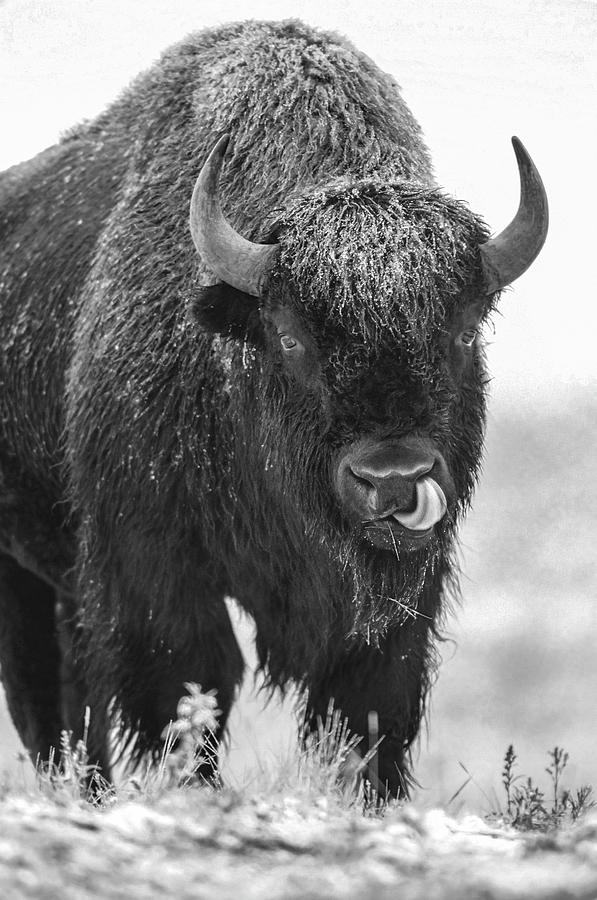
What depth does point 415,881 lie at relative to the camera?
106 inches

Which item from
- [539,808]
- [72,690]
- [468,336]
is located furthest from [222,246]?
[72,690]

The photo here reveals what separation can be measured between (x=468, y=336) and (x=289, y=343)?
0.72 m

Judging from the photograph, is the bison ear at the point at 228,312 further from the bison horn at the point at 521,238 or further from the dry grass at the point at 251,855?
the dry grass at the point at 251,855

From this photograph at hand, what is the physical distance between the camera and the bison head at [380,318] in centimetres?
506

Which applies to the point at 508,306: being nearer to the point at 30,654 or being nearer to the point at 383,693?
the point at 30,654

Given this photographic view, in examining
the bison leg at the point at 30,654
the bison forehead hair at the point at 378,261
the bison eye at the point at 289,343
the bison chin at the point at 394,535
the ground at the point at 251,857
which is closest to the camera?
the ground at the point at 251,857

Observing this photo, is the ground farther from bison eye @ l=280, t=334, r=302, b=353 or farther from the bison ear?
the bison ear

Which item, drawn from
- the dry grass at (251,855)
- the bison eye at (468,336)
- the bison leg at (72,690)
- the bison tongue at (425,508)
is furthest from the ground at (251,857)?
the bison leg at (72,690)

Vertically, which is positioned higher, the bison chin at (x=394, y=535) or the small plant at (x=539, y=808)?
the bison chin at (x=394, y=535)

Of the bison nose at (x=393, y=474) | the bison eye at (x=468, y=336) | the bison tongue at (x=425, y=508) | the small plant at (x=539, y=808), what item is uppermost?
the bison eye at (x=468, y=336)

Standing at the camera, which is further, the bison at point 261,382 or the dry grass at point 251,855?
the bison at point 261,382

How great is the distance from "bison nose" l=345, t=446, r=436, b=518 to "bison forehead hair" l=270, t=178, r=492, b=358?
0.41 metres

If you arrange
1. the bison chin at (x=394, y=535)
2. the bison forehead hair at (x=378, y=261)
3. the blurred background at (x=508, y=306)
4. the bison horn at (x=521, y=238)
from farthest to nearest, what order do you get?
the blurred background at (x=508, y=306) < the bison horn at (x=521, y=238) < the bison forehead hair at (x=378, y=261) < the bison chin at (x=394, y=535)

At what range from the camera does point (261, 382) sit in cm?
581
